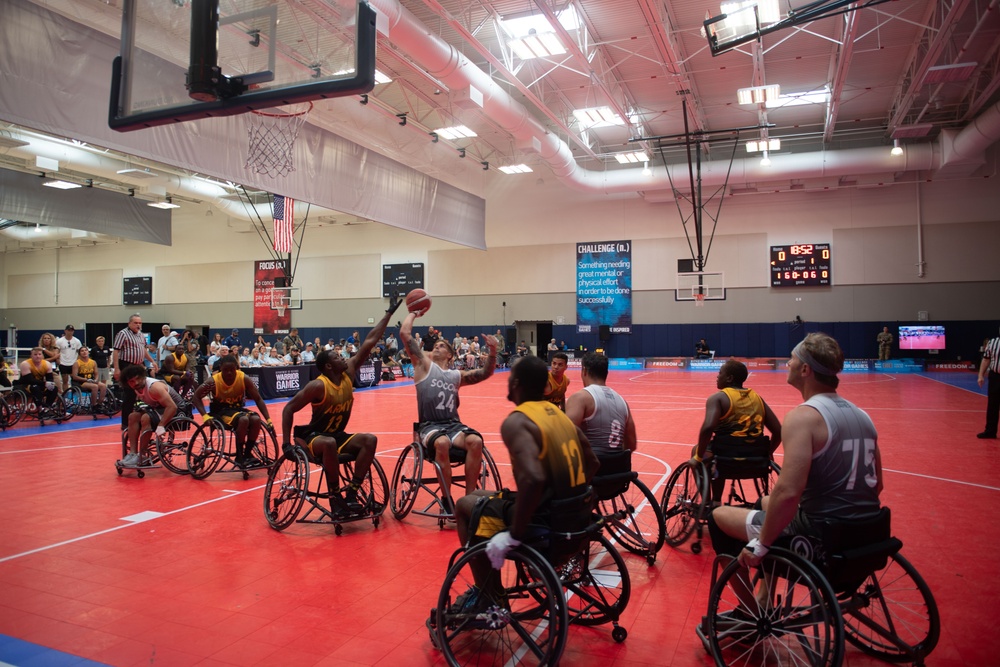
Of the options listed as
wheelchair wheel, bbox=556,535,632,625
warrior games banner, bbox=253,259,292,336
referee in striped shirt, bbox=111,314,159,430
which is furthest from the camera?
warrior games banner, bbox=253,259,292,336

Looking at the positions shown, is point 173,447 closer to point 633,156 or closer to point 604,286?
point 633,156

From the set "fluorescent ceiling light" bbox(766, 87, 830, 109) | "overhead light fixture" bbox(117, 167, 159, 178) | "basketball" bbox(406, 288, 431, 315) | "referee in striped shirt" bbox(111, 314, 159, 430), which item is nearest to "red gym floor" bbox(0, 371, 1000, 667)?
"basketball" bbox(406, 288, 431, 315)

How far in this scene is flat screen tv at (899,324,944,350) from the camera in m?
22.8

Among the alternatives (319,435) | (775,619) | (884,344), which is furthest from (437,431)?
(884,344)

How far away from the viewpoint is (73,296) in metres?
34.6

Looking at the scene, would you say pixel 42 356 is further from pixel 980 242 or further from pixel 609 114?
pixel 980 242

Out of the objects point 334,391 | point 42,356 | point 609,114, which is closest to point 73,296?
point 42,356

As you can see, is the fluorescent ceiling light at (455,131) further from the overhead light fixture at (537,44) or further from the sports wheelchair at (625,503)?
the sports wheelchair at (625,503)

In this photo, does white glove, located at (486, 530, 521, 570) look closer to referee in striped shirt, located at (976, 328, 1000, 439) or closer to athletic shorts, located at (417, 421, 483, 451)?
athletic shorts, located at (417, 421, 483, 451)

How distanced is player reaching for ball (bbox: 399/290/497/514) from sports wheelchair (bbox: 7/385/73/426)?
9.40m

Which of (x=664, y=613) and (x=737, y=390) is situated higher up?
(x=737, y=390)

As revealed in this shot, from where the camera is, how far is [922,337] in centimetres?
2292

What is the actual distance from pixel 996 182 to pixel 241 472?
2563 centimetres

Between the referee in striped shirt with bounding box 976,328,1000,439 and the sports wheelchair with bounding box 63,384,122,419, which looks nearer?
the referee in striped shirt with bounding box 976,328,1000,439
